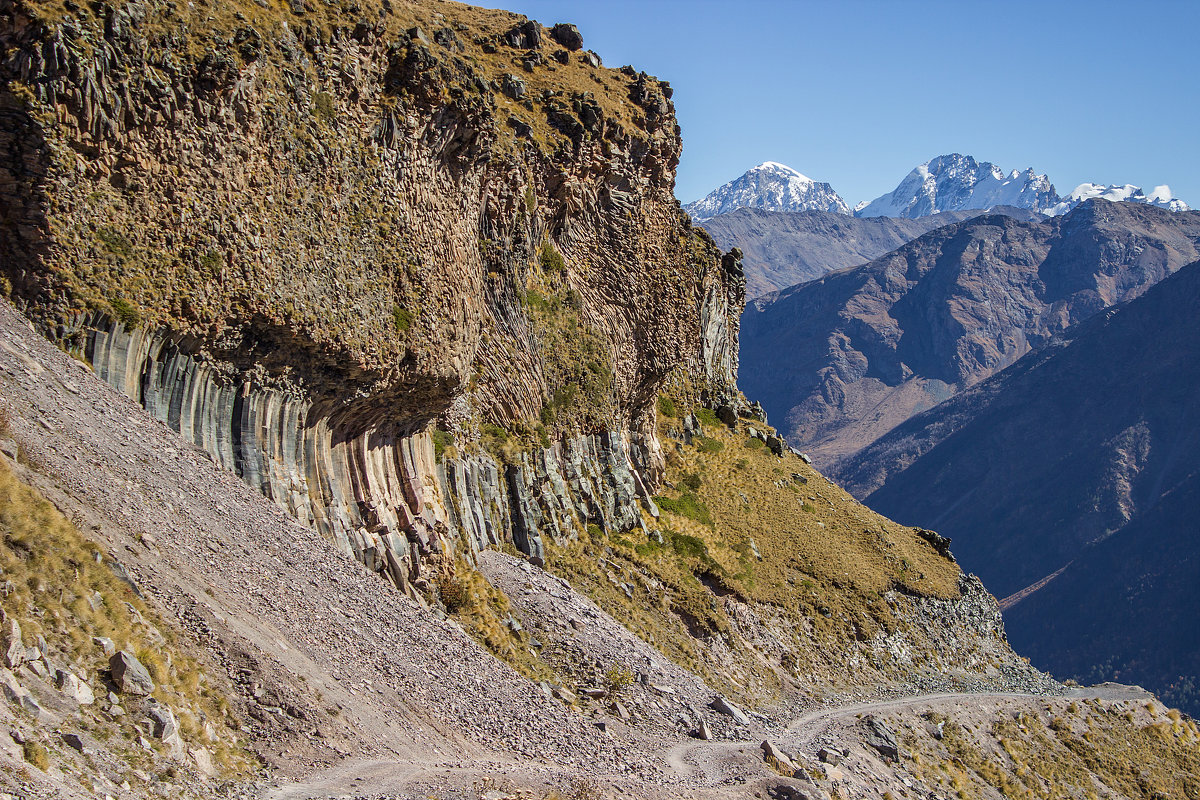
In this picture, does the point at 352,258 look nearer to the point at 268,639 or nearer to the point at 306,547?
the point at 306,547

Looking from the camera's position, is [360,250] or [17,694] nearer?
[17,694]

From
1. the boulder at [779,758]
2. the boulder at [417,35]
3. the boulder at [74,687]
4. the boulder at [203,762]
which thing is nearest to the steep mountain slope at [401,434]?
the boulder at [74,687]

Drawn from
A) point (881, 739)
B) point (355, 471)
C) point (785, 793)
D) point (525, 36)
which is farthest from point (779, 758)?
point (525, 36)

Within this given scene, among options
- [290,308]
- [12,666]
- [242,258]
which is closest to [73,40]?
[242,258]

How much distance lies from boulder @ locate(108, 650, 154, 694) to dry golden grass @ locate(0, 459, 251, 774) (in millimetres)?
204

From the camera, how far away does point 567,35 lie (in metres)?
67.1

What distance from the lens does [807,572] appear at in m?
66.9

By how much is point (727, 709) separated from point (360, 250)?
24641 millimetres

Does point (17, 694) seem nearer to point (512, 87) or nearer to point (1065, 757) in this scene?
point (512, 87)

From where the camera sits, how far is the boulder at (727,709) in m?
42.4

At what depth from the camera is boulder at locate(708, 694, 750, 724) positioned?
42375 millimetres

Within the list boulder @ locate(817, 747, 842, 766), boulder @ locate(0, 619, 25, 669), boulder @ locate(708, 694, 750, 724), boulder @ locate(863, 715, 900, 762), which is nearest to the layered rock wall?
boulder @ locate(708, 694, 750, 724)

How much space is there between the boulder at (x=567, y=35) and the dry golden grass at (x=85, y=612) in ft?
182

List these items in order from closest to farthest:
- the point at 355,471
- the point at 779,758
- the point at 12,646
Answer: the point at 12,646
the point at 779,758
the point at 355,471
